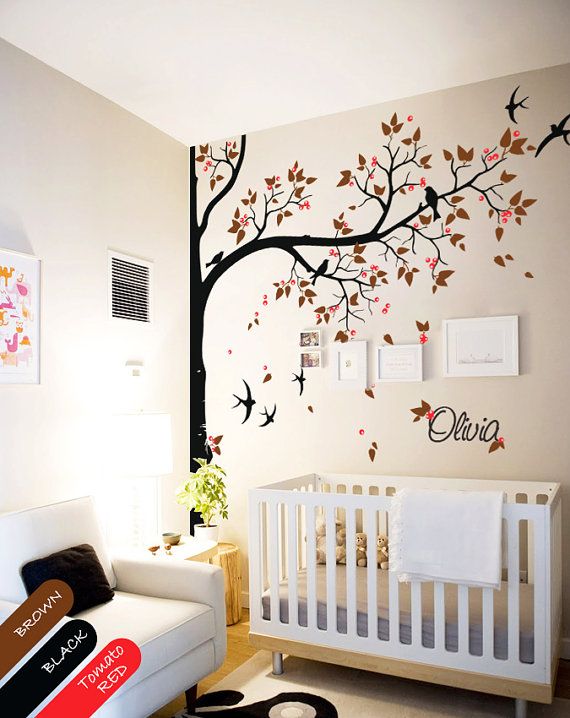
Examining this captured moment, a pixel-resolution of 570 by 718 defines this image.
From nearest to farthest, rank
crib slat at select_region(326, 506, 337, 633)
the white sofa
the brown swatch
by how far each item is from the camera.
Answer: the brown swatch < the white sofa < crib slat at select_region(326, 506, 337, 633)

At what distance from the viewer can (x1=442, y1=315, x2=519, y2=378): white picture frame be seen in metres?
3.15

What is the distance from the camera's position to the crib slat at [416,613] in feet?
8.27

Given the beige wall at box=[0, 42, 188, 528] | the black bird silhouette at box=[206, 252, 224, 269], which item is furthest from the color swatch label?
the black bird silhouette at box=[206, 252, 224, 269]

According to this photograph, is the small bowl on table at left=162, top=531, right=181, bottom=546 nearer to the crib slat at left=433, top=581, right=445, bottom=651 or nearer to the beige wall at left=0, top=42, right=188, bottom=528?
the beige wall at left=0, top=42, right=188, bottom=528

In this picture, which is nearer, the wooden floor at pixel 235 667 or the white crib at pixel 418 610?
the white crib at pixel 418 610

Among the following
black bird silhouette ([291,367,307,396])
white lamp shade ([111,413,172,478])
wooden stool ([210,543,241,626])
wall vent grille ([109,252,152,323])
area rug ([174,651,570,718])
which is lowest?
area rug ([174,651,570,718])

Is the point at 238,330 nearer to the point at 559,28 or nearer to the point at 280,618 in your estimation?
the point at 280,618

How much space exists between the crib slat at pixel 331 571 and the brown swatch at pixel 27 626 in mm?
1098

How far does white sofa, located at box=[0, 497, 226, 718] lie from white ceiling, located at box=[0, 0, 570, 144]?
6.65ft

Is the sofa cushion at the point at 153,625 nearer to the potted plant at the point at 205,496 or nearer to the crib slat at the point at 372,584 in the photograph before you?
the crib slat at the point at 372,584

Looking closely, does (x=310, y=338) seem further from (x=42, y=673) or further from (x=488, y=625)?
(x=42, y=673)

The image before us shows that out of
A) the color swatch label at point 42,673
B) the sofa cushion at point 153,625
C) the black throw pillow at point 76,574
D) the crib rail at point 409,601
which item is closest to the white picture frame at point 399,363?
the crib rail at point 409,601

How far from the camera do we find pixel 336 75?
319 centimetres

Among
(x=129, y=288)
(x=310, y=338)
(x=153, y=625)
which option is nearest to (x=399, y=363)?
(x=310, y=338)
